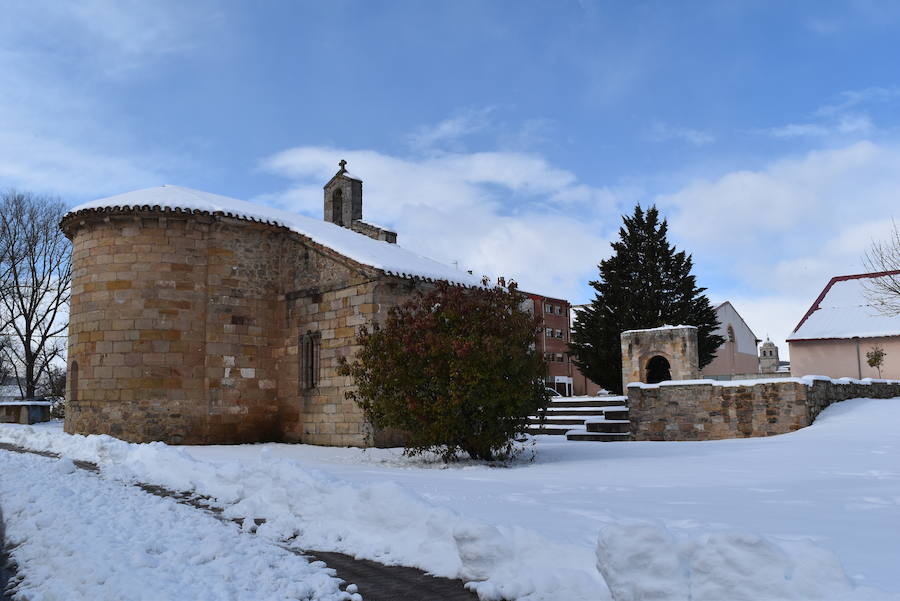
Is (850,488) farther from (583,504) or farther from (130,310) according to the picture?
(130,310)

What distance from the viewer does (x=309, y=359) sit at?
16.8 m

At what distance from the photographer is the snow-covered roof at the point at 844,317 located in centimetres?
2866

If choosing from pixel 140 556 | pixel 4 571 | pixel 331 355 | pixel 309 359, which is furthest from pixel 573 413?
pixel 4 571

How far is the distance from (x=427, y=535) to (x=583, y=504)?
1.80 metres

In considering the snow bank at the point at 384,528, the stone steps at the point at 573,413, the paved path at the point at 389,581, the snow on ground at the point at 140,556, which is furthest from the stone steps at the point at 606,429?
the paved path at the point at 389,581

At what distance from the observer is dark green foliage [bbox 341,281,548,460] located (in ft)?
35.8

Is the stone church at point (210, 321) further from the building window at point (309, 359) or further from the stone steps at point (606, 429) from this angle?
the stone steps at point (606, 429)

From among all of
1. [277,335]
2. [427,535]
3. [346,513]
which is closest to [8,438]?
[277,335]

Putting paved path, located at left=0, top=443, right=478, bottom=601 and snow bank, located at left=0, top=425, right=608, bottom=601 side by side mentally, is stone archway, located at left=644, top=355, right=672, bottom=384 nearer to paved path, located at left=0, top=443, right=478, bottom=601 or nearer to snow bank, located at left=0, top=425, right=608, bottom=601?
snow bank, located at left=0, top=425, right=608, bottom=601

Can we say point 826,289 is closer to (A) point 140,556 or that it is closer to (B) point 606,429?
(B) point 606,429

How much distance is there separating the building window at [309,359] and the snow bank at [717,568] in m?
13.3

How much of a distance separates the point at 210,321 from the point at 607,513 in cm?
1221

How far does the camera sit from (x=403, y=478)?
362 inches

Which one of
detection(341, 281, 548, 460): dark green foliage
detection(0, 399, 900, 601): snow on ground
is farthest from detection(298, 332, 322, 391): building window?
detection(341, 281, 548, 460): dark green foliage
